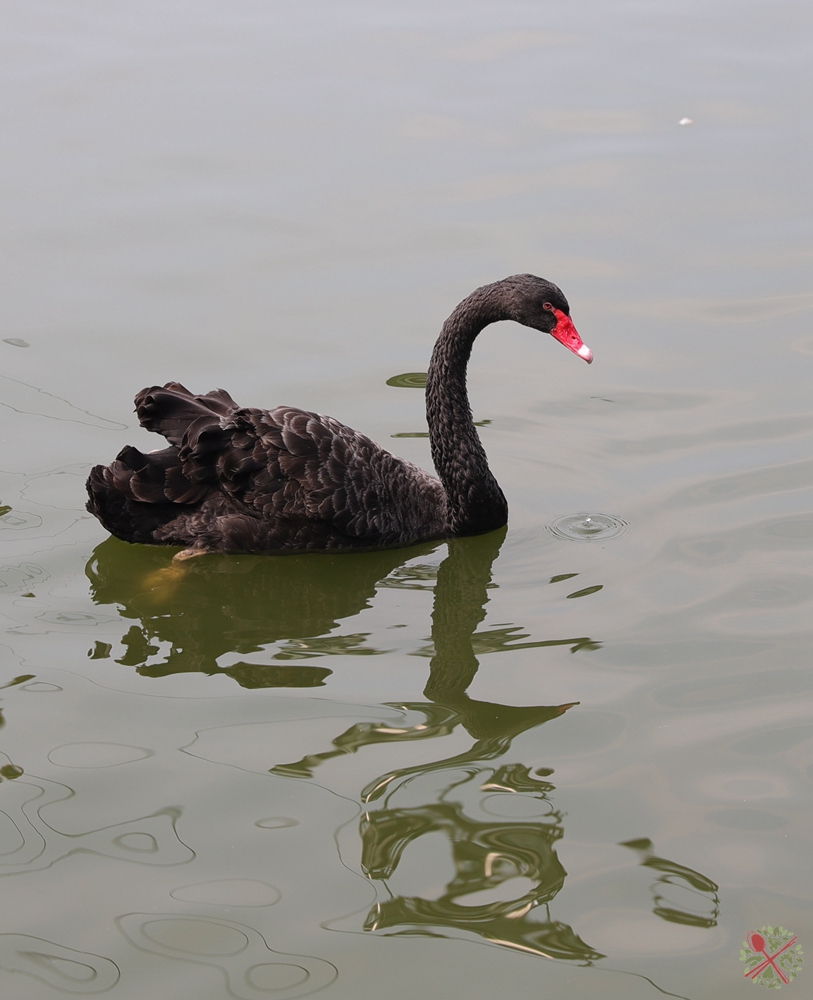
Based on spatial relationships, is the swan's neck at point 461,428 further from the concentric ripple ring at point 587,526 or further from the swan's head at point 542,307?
the concentric ripple ring at point 587,526

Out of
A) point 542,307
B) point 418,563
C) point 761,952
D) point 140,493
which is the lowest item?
point 761,952

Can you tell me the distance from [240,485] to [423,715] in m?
1.80

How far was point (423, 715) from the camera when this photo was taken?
5266 mm

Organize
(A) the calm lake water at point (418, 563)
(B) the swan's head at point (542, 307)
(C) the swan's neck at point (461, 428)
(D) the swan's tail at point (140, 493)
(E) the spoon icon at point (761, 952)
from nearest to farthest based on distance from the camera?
(E) the spoon icon at point (761, 952) → (A) the calm lake water at point (418, 563) → (D) the swan's tail at point (140, 493) → (B) the swan's head at point (542, 307) → (C) the swan's neck at point (461, 428)

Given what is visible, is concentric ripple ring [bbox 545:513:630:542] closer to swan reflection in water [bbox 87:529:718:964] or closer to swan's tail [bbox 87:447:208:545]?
swan reflection in water [bbox 87:529:718:964]

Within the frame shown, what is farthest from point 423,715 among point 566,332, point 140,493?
point 566,332

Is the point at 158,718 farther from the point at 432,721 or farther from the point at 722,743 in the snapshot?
the point at 722,743

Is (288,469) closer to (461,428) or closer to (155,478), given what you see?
(155,478)

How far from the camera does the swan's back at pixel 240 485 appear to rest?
6500mm

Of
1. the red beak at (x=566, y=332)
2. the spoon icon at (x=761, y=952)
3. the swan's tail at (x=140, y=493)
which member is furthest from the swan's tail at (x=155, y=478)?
the spoon icon at (x=761, y=952)

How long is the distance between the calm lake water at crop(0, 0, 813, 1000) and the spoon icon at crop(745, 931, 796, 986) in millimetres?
74

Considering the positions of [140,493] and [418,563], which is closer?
[140,493]

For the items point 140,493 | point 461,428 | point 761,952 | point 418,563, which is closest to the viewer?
point 761,952

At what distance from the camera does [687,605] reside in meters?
6.01
